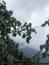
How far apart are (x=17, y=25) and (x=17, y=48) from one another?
1.67ft

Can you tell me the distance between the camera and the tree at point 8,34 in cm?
463

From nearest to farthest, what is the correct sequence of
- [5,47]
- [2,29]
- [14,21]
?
[2,29], [5,47], [14,21]

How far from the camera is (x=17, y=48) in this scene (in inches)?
199

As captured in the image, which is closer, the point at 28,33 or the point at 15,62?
the point at 15,62

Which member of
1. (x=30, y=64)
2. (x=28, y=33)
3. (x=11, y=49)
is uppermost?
(x=28, y=33)

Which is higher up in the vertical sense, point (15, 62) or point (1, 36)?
point (1, 36)

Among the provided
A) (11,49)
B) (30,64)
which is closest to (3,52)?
(11,49)

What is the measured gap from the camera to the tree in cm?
463

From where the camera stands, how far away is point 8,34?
5.04 metres

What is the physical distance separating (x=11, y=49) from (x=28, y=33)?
63cm

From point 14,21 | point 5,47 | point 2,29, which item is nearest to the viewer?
point 2,29

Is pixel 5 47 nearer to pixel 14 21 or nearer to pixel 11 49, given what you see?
pixel 11 49

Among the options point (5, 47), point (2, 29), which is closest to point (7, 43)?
point (5, 47)

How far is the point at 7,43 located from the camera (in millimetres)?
4996
